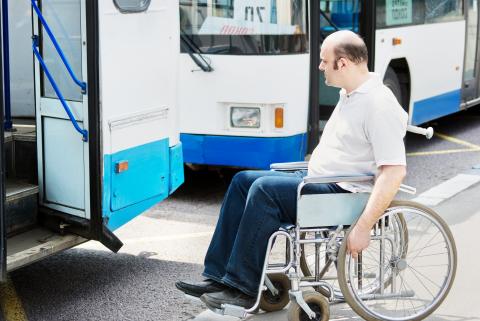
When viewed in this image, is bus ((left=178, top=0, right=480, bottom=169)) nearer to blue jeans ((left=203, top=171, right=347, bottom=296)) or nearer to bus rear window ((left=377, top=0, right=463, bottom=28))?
bus rear window ((left=377, top=0, right=463, bottom=28))

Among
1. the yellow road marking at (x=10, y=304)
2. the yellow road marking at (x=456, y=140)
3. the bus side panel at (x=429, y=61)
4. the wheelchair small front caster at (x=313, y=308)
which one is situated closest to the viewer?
the wheelchair small front caster at (x=313, y=308)

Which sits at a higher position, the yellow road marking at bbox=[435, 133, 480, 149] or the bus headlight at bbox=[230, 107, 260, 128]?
the bus headlight at bbox=[230, 107, 260, 128]

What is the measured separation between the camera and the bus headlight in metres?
7.60

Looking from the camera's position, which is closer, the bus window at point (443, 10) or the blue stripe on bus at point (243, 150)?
the blue stripe on bus at point (243, 150)

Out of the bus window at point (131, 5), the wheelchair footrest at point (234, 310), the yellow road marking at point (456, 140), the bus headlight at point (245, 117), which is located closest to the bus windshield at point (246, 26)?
the bus headlight at point (245, 117)

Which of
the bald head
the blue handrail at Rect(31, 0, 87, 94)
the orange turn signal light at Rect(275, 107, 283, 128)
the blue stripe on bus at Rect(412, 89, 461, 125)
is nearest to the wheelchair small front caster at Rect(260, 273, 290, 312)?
the bald head

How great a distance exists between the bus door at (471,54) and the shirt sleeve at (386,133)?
6.46m

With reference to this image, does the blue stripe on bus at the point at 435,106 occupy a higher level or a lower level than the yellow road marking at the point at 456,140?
higher

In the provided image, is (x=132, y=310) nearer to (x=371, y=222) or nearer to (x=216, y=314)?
(x=216, y=314)

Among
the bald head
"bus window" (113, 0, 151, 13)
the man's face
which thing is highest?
"bus window" (113, 0, 151, 13)

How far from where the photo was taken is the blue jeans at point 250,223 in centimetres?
470

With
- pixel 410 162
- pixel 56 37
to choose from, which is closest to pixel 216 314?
pixel 56 37

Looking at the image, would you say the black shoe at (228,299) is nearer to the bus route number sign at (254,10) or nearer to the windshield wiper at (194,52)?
the windshield wiper at (194,52)

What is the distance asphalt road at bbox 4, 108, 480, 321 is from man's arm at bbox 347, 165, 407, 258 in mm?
670
